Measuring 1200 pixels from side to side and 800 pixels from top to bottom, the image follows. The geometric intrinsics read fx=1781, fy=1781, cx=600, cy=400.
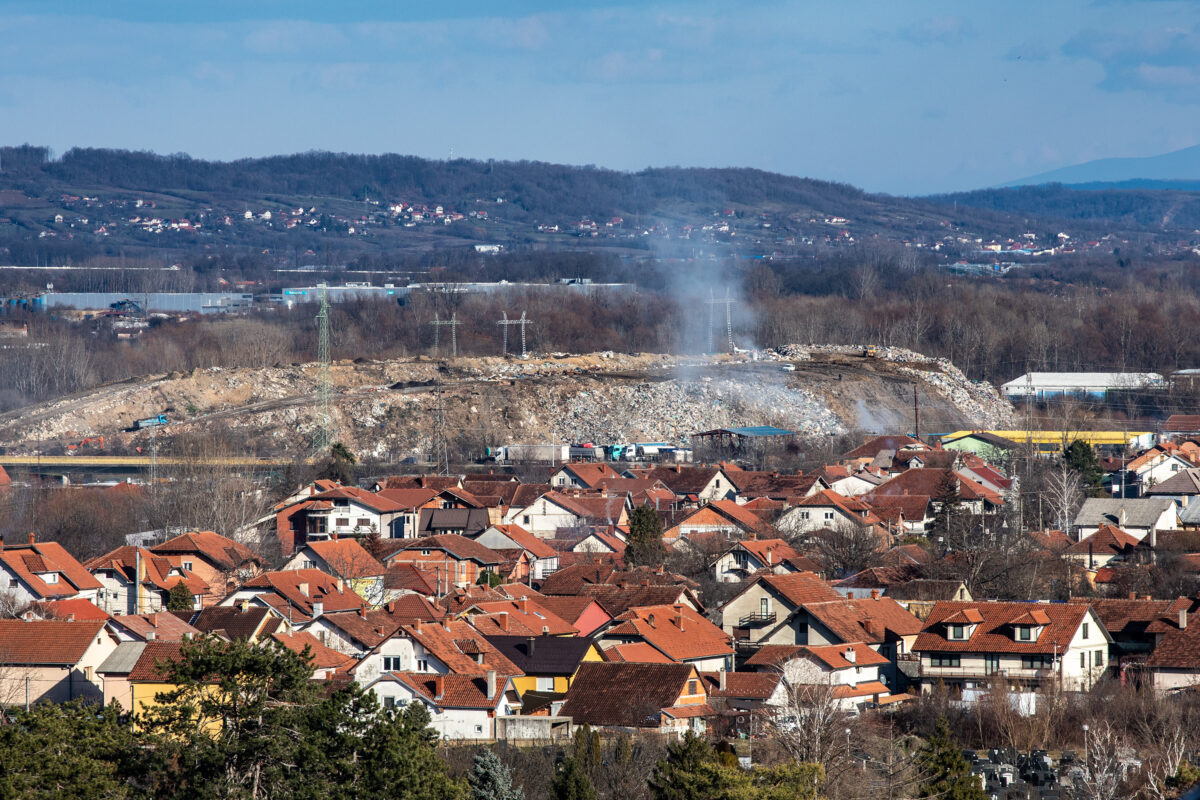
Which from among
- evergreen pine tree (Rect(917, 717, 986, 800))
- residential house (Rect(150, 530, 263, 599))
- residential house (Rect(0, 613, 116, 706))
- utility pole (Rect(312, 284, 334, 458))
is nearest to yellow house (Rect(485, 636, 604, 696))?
residential house (Rect(0, 613, 116, 706))

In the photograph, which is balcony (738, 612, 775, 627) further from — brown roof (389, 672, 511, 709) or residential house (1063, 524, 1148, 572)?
residential house (1063, 524, 1148, 572)

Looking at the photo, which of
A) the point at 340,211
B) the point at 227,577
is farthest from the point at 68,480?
the point at 340,211

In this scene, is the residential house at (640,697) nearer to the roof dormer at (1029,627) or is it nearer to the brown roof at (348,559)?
the roof dormer at (1029,627)

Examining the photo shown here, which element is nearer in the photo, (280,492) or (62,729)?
(62,729)

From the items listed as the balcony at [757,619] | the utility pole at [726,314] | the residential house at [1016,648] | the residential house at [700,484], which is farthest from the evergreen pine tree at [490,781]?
the utility pole at [726,314]

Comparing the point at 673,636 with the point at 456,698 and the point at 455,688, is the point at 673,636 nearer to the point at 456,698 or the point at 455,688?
the point at 455,688

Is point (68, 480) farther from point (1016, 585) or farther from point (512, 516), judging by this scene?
point (1016, 585)
